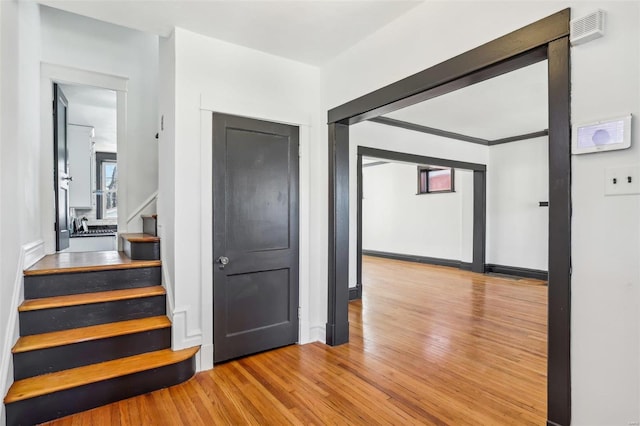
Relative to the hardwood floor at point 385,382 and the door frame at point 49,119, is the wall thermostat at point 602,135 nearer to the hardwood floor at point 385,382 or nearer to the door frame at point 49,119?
the hardwood floor at point 385,382

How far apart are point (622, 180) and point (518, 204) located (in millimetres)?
5755

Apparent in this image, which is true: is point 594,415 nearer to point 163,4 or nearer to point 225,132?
point 225,132

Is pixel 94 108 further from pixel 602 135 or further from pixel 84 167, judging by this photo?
pixel 602 135

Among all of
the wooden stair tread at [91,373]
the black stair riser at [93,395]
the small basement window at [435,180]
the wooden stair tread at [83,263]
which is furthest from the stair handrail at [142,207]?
the small basement window at [435,180]

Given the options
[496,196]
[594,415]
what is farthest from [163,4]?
[496,196]

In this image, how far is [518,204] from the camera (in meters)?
6.66

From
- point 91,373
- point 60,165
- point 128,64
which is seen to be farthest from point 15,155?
point 128,64

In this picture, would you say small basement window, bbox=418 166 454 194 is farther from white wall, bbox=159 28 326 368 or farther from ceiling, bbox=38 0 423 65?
white wall, bbox=159 28 326 368

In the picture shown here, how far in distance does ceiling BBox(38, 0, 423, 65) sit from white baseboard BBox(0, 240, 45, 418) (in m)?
1.90

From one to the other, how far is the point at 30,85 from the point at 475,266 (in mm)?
7548

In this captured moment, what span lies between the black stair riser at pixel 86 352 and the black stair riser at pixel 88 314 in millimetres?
215

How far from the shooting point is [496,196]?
700 cm

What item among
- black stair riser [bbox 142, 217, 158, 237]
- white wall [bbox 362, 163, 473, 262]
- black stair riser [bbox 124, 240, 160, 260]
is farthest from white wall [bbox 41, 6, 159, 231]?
white wall [bbox 362, 163, 473, 262]

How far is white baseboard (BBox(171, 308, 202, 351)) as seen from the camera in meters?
2.69
